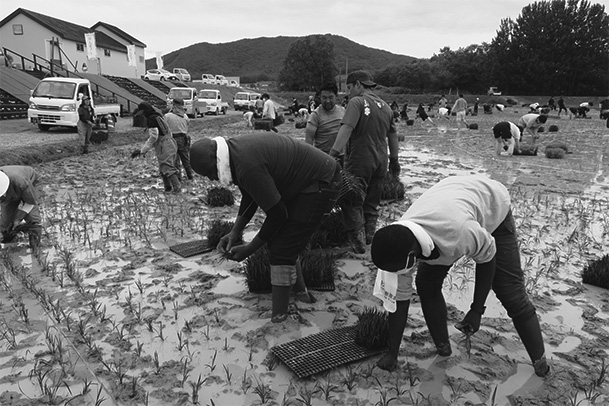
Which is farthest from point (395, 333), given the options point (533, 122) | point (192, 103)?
point (192, 103)

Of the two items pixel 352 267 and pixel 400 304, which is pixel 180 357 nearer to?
pixel 400 304

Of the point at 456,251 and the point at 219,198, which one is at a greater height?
the point at 456,251

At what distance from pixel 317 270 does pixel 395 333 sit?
1.52m

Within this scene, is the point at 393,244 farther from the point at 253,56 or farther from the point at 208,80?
the point at 253,56

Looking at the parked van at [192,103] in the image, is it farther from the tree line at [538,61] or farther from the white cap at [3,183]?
the tree line at [538,61]

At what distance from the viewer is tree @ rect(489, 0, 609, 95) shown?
5706 cm

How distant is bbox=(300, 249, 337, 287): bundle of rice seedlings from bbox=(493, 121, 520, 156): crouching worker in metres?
9.62

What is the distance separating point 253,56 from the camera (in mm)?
160125

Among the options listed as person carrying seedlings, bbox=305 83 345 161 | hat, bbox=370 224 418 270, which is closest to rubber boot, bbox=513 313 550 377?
hat, bbox=370 224 418 270

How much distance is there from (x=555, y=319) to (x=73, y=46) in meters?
41.3

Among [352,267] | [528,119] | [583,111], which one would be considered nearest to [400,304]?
[352,267]

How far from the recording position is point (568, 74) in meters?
57.6

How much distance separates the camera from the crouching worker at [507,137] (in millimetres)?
Result: 12613

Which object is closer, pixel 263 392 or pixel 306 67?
pixel 263 392
